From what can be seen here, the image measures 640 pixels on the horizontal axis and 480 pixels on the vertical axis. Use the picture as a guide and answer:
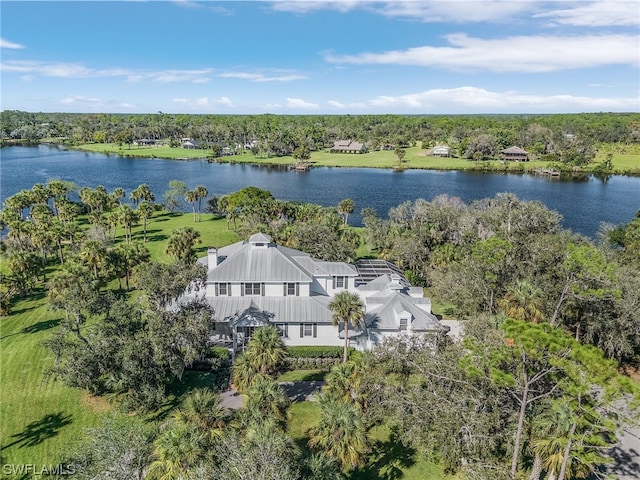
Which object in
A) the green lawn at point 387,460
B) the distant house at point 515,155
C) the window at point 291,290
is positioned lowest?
the green lawn at point 387,460

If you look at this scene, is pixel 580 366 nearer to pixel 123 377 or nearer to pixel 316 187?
pixel 123 377

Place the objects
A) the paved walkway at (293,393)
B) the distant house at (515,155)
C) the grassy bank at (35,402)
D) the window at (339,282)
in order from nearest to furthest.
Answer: the grassy bank at (35,402) → the paved walkway at (293,393) → the window at (339,282) → the distant house at (515,155)

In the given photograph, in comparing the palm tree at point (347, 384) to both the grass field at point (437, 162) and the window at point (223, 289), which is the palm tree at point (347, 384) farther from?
the grass field at point (437, 162)

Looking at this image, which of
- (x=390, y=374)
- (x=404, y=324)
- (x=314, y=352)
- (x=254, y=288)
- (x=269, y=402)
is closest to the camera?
(x=269, y=402)

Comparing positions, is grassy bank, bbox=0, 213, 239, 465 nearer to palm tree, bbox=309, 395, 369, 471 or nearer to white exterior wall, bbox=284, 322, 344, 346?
white exterior wall, bbox=284, 322, 344, 346

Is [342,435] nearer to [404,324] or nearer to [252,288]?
[404,324]

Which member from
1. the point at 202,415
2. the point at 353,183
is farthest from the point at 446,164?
the point at 202,415

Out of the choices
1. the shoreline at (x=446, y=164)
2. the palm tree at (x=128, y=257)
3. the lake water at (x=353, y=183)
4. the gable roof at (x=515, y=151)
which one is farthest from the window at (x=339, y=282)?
the gable roof at (x=515, y=151)
